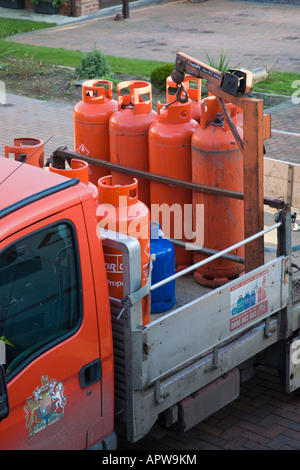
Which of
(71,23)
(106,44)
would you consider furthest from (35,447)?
(71,23)

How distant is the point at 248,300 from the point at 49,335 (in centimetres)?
138

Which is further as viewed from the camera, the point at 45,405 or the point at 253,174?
the point at 253,174

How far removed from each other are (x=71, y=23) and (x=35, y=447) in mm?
20098

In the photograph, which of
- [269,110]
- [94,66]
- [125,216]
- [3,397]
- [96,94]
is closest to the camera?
[3,397]

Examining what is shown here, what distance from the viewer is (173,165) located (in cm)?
539

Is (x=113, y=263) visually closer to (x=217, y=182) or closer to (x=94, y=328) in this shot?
(x=94, y=328)

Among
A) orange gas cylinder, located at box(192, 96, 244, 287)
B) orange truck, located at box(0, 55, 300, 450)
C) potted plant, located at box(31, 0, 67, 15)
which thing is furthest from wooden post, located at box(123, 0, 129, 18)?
orange truck, located at box(0, 55, 300, 450)

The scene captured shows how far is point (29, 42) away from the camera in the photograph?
19844 mm

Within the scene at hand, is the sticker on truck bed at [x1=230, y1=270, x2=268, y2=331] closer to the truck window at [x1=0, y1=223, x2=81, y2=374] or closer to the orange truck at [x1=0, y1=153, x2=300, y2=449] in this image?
the orange truck at [x1=0, y1=153, x2=300, y2=449]

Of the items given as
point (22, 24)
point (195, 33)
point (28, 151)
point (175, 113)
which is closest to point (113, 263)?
point (28, 151)

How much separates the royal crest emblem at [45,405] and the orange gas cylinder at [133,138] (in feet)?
7.57

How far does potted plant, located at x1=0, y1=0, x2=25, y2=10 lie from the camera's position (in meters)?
23.7

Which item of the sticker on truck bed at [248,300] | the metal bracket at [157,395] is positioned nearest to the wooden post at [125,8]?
the sticker on truck bed at [248,300]

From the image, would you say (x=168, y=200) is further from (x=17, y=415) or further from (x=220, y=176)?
(x=17, y=415)
